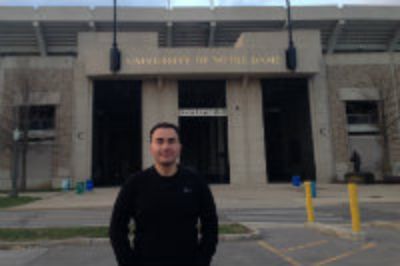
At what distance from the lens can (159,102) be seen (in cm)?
2803

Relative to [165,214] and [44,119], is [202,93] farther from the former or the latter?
[165,214]

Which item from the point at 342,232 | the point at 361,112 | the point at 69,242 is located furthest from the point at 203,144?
the point at 69,242

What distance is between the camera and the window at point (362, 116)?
29.3 metres

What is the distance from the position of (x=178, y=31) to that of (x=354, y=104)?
61.4ft

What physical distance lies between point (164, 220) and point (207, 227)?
0.34m

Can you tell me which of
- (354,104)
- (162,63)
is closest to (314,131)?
(354,104)

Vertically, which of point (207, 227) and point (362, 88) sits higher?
point (362, 88)

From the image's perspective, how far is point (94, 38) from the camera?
2870 centimetres

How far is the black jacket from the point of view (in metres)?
2.37

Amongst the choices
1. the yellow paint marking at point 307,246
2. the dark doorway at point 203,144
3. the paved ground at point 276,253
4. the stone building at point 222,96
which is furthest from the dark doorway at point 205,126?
the yellow paint marking at point 307,246

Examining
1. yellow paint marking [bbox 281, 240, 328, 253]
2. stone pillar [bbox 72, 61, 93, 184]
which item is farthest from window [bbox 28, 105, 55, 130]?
yellow paint marking [bbox 281, 240, 328, 253]

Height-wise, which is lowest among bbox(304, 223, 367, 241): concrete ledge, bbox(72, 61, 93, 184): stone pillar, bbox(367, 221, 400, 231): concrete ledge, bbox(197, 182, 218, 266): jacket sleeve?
bbox(367, 221, 400, 231): concrete ledge

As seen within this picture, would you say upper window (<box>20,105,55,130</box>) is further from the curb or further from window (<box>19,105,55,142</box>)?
the curb

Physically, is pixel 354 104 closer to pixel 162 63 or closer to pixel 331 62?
pixel 331 62
